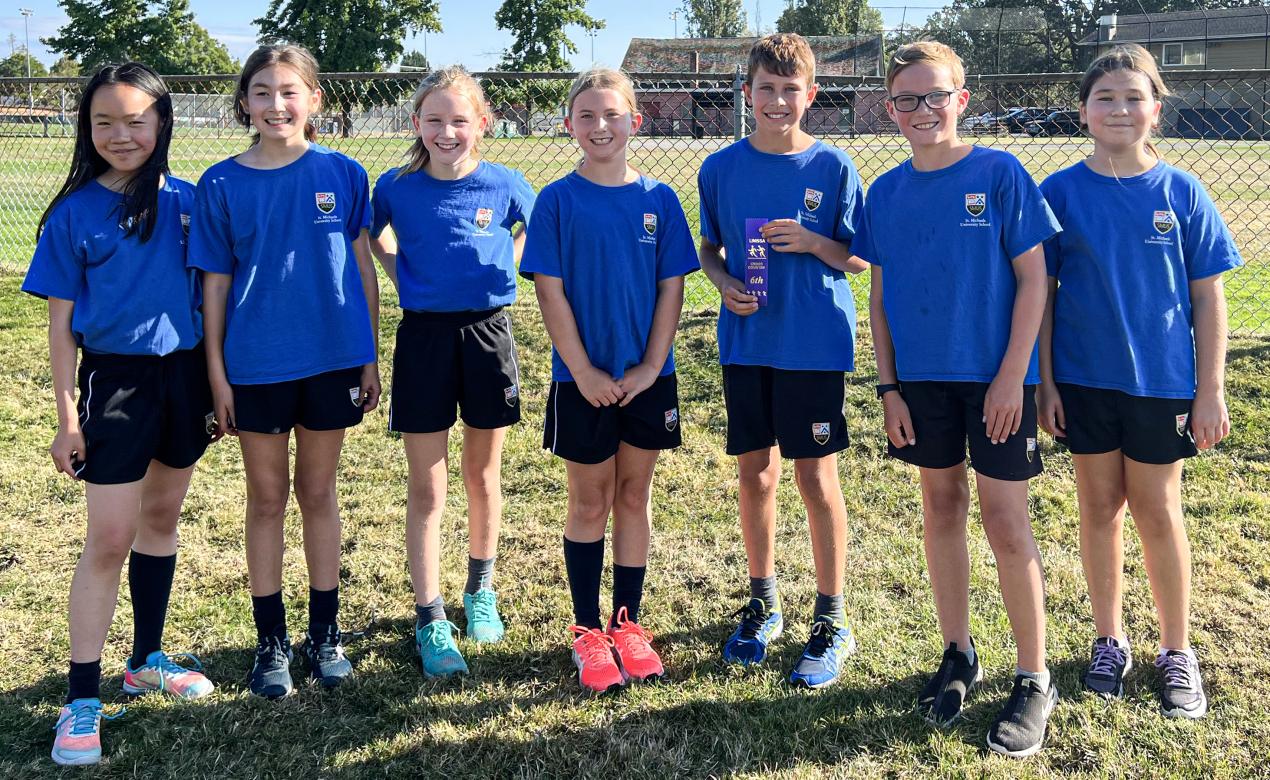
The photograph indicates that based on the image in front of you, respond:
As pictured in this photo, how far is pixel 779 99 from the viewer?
2.93 meters

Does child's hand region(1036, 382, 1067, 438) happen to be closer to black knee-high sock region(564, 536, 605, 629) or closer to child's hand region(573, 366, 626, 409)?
child's hand region(573, 366, 626, 409)

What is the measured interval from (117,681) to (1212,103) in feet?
123

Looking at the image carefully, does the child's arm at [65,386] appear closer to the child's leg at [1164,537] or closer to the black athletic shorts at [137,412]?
the black athletic shorts at [137,412]

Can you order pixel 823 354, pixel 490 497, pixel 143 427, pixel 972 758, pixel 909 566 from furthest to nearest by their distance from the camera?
pixel 909 566 < pixel 490 497 < pixel 823 354 < pixel 143 427 < pixel 972 758

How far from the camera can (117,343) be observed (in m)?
2.79

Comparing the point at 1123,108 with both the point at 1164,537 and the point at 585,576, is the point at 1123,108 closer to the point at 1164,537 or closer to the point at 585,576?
the point at 1164,537

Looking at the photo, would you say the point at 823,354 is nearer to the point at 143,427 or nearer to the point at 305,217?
the point at 305,217

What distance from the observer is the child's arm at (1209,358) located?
2768 mm

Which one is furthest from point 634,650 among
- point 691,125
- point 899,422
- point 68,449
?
point 691,125

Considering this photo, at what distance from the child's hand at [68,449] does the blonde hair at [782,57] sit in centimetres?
223

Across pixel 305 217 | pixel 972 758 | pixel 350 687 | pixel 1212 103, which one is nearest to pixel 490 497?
pixel 350 687

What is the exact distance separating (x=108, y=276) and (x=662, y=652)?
2073mm

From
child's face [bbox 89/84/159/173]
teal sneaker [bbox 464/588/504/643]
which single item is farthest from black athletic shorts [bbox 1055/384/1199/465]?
child's face [bbox 89/84/159/173]

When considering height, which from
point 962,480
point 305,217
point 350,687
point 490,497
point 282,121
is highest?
point 282,121
